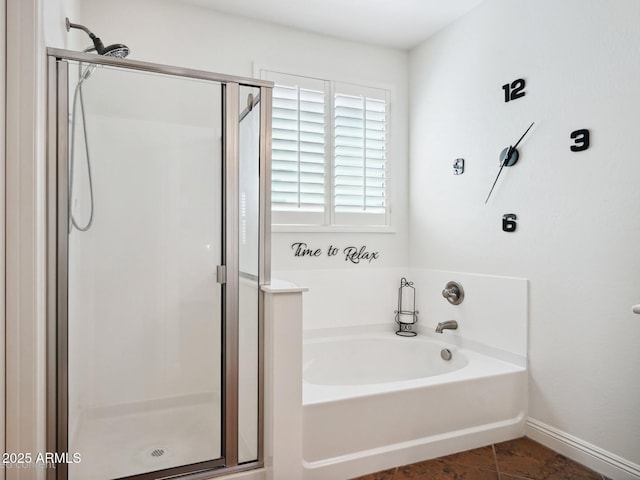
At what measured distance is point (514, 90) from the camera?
2.40 m

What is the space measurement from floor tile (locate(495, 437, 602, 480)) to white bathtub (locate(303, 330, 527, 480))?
0.08m

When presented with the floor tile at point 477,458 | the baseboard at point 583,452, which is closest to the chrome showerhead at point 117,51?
the floor tile at point 477,458

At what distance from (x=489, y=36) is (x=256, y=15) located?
149 cm

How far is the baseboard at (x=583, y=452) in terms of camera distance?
1.84m

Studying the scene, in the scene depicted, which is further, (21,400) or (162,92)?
(162,92)

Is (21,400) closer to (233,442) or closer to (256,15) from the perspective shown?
(233,442)

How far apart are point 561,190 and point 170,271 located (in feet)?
6.43

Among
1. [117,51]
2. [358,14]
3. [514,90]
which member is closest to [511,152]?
[514,90]

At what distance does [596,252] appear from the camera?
6.49 ft

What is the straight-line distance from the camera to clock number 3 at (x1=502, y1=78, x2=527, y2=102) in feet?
7.73

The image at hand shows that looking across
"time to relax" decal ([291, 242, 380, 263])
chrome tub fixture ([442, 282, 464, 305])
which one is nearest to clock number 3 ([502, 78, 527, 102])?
chrome tub fixture ([442, 282, 464, 305])

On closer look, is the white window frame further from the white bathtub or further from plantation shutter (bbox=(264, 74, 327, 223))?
the white bathtub

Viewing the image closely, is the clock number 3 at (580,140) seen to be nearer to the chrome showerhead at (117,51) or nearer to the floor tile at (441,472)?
the floor tile at (441,472)

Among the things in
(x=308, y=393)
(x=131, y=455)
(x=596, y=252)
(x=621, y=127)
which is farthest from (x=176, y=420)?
(x=621, y=127)
